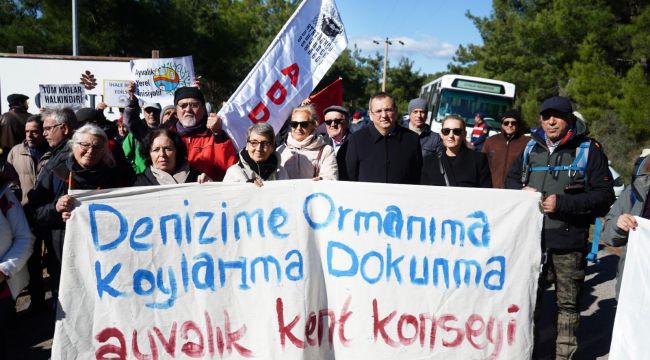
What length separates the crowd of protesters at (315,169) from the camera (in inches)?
133

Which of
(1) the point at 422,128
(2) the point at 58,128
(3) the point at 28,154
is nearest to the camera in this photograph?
(2) the point at 58,128

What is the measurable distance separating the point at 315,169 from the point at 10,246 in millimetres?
1935

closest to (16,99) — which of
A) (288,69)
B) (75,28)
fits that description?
(288,69)

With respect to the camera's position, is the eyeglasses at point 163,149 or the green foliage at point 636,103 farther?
the green foliage at point 636,103

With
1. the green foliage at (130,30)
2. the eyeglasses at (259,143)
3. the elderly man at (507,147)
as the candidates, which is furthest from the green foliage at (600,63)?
the eyeglasses at (259,143)

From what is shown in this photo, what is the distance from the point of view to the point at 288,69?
469 centimetres

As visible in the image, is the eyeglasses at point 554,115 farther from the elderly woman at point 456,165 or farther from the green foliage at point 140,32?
the green foliage at point 140,32

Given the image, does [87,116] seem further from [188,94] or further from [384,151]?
[384,151]

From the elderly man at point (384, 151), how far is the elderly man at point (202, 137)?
93cm

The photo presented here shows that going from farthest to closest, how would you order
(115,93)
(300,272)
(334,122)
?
(115,93), (334,122), (300,272)

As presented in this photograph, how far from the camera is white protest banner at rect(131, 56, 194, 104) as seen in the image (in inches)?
339

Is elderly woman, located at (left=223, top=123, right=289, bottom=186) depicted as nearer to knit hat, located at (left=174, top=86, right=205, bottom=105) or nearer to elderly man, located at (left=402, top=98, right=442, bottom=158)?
knit hat, located at (left=174, top=86, right=205, bottom=105)

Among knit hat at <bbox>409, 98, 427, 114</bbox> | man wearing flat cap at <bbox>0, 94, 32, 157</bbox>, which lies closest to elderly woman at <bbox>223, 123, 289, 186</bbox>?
knit hat at <bbox>409, 98, 427, 114</bbox>

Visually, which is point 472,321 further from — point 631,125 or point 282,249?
point 631,125
